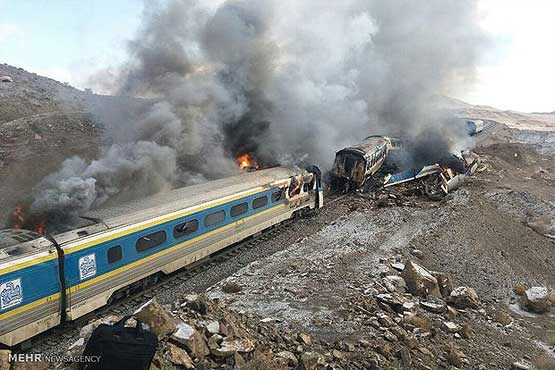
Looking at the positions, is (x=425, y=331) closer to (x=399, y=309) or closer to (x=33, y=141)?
(x=399, y=309)

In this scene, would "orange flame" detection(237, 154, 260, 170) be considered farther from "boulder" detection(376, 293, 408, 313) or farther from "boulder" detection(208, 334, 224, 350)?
"boulder" detection(208, 334, 224, 350)

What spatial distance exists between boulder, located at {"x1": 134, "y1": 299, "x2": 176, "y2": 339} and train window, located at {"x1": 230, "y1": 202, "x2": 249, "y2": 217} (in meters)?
7.17

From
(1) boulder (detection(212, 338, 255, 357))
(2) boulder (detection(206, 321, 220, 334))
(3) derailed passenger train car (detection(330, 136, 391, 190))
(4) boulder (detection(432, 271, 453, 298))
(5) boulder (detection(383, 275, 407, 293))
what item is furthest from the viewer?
(3) derailed passenger train car (detection(330, 136, 391, 190))

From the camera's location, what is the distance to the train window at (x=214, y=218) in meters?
13.2

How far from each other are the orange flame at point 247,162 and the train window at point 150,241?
10261 mm

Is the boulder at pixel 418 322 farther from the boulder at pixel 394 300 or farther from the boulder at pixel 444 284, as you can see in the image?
the boulder at pixel 444 284

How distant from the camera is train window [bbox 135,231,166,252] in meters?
11.0

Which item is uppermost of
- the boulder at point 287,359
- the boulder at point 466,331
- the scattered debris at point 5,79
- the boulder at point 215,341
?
the scattered debris at point 5,79

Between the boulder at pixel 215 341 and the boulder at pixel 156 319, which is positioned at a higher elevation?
the boulder at pixel 156 319

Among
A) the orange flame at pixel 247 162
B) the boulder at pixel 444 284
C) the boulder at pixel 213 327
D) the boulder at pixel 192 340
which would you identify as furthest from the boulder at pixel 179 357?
the orange flame at pixel 247 162

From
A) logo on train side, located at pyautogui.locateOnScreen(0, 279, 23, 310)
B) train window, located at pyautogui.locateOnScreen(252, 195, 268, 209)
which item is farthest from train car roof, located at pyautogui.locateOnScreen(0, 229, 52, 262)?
train window, located at pyautogui.locateOnScreen(252, 195, 268, 209)

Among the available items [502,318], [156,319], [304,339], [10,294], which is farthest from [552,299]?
[10,294]

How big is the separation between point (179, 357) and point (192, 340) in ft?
1.26

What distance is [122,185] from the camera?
14188 millimetres
